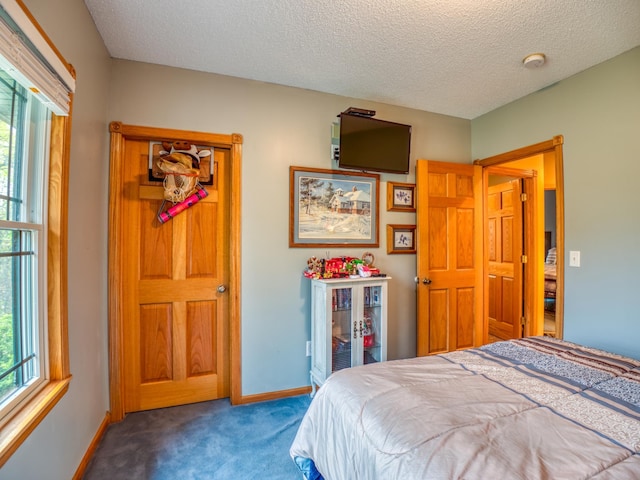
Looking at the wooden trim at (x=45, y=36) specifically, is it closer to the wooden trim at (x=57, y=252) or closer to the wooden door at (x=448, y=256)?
the wooden trim at (x=57, y=252)

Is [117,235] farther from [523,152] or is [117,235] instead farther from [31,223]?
[523,152]

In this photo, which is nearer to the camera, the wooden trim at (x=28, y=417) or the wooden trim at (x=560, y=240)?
the wooden trim at (x=28, y=417)

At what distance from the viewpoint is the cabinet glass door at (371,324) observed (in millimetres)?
2588

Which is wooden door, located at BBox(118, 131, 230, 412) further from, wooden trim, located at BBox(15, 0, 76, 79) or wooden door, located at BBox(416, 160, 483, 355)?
wooden door, located at BBox(416, 160, 483, 355)

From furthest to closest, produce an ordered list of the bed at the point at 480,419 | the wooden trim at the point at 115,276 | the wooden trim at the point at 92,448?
the wooden trim at the point at 115,276 < the wooden trim at the point at 92,448 < the bed at the point at 480,419

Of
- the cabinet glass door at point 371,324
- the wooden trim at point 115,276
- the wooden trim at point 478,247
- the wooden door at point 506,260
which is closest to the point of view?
the wooden trim at point 115,276

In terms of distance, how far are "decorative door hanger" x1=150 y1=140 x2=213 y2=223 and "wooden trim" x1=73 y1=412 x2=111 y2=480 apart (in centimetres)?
141

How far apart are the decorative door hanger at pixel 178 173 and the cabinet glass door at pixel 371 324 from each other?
1535 mm

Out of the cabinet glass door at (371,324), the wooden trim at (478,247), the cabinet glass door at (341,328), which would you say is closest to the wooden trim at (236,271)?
the cabinet glass door at (341,328)

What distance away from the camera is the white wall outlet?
7.79 feet

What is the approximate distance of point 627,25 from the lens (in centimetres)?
187

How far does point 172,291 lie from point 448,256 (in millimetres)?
2477

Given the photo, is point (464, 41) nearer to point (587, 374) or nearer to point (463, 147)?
point (463, 147)

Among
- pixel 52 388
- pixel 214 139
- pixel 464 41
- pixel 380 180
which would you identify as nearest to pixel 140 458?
pixel 52 388
